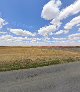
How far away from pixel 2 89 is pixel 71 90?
15.7 ft

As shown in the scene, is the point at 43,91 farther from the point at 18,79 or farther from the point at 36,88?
the point at 18,79

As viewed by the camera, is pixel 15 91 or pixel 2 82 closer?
pixel 15 91

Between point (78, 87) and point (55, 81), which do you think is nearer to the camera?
point (78, 87)

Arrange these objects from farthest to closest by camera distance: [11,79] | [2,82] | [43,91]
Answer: [11,79] < [2,82] < [43,91]

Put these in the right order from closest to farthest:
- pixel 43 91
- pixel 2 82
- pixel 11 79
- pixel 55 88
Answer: pixel 43 91 → pixel 55 88 → pixel 2 82 → pixel 11 79

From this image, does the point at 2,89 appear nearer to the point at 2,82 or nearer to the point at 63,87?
the point at 2,82

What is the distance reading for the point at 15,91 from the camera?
13336mm

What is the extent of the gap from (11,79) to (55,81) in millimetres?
3922

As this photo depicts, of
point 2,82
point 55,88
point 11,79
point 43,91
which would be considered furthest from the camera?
point 11,79

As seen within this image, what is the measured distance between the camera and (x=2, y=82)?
16.5 meters

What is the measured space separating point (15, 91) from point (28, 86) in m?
1.77

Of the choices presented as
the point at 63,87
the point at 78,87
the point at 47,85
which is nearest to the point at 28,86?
the point at 47,85

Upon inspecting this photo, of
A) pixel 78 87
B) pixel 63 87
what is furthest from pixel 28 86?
pixel 78 87

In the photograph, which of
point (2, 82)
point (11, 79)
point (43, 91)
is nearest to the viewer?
point (43, 91)
